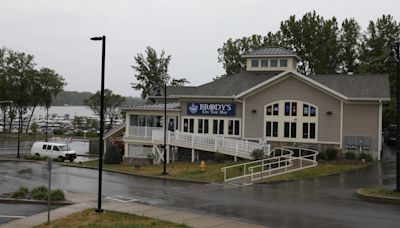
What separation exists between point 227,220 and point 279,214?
7.23ft

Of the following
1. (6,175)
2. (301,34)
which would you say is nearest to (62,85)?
(301,34)

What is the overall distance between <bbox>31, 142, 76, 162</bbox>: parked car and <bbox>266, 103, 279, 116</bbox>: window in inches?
770

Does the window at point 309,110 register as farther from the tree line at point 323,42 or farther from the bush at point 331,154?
the tree line at point 323,42

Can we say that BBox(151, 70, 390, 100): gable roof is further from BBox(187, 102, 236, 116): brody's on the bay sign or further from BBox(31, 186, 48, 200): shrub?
BBox(31, 186, 48, 200): shrub

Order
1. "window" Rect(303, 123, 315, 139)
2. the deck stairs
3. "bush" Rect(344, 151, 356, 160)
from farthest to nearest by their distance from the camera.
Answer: "window" Rect(303, 123, 315, 139) → "bush" Rect(344, 151, 356, 160) → the deck stairs

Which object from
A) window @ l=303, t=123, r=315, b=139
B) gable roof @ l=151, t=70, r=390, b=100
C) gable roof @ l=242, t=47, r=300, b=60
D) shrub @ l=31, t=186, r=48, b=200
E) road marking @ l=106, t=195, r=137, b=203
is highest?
gable roof @ l=242, t=47, r=300, b=60

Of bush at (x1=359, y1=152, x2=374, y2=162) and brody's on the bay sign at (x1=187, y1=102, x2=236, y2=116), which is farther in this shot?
brody's on the bay sign at (x1=187, y1=102, x2=236, y2=116)

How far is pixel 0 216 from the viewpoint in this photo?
59.8 feet

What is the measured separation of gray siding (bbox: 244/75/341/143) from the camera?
3747cm

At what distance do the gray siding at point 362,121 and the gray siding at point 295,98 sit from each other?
65 cm

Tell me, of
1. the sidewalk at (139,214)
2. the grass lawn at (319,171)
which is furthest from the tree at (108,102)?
the sidewalk at (139,214)

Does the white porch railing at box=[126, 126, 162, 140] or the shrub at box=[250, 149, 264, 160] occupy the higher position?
the white porch railing at box=[126, 126, 162, 140]

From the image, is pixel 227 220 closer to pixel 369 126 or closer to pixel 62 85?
pixel 369 126

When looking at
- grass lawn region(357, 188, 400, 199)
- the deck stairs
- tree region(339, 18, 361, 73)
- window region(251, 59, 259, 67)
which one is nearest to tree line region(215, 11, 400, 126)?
tree region(339, 18, 361, 73)
